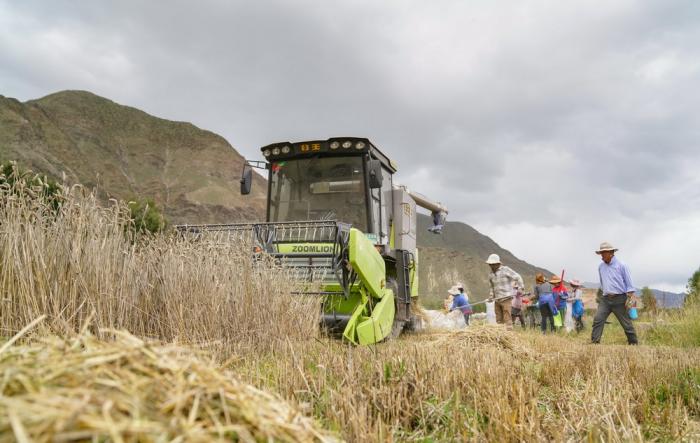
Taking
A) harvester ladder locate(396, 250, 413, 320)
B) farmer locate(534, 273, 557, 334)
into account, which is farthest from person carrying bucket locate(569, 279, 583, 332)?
harvester ladder locate(396, 250, 413, 320)

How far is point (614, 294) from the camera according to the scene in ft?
28.8

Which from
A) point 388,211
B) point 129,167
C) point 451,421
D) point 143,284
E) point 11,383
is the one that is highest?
point 129,167

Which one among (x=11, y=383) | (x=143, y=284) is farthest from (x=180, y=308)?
(x=11, y=383)

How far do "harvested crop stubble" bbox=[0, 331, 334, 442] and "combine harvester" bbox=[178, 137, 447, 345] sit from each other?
Answer: 4.26m

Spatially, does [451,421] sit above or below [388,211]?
below

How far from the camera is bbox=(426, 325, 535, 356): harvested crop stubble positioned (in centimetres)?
595

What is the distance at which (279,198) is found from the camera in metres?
8.38

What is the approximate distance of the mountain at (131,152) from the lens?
63469 millimetres

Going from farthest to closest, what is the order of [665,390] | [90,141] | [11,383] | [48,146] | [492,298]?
[90,141] < [48,146] < [492,298] < [665,390] < [11,383]

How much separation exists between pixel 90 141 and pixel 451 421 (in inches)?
4117

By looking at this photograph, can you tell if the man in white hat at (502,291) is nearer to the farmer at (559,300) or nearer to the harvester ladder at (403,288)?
the farmer at (559,300)

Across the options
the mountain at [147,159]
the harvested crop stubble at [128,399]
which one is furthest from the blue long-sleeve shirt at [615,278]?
the mountain at [147,159]

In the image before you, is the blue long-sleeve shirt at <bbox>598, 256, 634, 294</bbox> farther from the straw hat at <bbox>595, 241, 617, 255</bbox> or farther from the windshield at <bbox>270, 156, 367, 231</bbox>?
the windshield at <bbox>270, 156, 367, 231</bbox>

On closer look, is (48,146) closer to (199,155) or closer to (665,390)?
(199,155)
